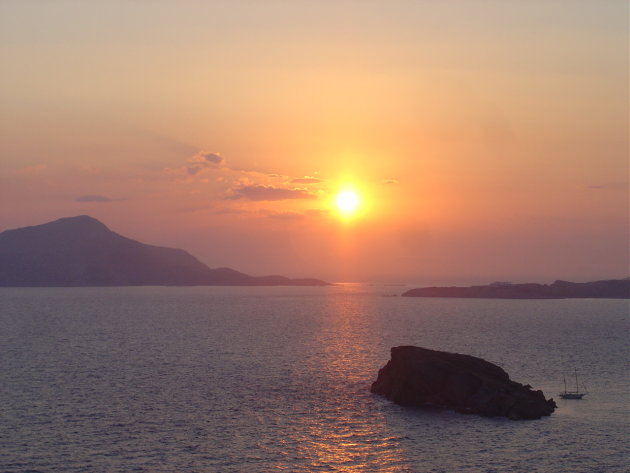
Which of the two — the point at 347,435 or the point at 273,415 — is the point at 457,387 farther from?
the point at 273,415

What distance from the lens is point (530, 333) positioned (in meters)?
153

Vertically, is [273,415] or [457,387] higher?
[457,387]

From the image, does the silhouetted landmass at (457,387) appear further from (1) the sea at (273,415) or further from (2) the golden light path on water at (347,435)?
(2) the golden light path on water at (347,435)

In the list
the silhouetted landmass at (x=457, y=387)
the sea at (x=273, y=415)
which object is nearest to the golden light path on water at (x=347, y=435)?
the sea at (x=273, y=415)

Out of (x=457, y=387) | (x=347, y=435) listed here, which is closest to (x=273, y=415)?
(x=347, y=435)

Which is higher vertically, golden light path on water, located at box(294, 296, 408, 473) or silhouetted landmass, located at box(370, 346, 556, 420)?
silhouetted landmass, located at box(370, 346, 556, 420)

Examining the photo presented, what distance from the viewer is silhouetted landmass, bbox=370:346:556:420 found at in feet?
216

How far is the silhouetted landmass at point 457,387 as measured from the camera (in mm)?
65750

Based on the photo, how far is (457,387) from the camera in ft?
227

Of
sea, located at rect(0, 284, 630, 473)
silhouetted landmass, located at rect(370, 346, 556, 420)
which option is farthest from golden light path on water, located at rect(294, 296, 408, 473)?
silhouetted landmass, located at rect(370, 346, 556, 420)

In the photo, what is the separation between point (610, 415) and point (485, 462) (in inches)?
901

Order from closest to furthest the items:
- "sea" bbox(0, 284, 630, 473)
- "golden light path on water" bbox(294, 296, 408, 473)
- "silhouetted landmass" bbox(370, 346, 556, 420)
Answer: "golden light path on water" bbox(294, 296, 408, 473) → "sea" bbox(0, 284, 630, 473) → "silhouetted landmass" bbox(370, 346, 556, 420)

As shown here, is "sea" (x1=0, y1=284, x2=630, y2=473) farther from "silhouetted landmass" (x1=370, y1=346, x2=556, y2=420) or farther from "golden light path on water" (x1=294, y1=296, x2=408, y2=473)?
"silhouetted landmass" (x1=370, y1=346, x2=556, y2=420)

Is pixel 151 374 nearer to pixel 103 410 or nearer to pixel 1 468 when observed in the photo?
pixel 103 410
